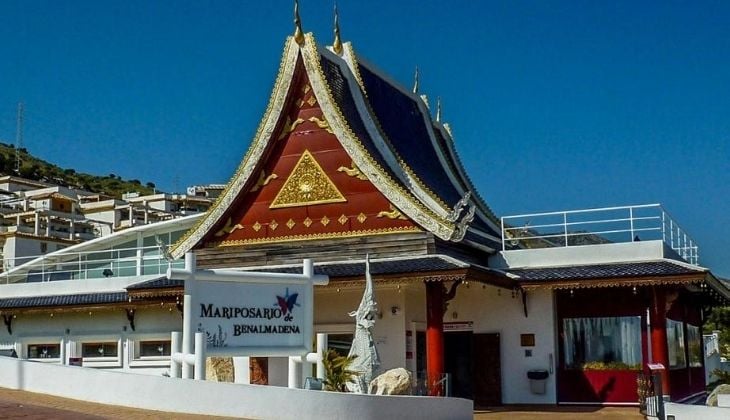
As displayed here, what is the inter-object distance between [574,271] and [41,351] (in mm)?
14947

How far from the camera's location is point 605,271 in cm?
2091

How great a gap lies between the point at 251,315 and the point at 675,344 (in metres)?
12.7

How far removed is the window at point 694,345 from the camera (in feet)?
87.6

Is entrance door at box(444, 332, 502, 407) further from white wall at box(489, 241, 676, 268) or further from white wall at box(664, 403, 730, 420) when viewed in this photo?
white wall at box(664, 403, 730, 420)

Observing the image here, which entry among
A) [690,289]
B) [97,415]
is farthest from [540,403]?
[97,415]

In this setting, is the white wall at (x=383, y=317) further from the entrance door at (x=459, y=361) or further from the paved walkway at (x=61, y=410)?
the paved walkway at (x=61, y=410)

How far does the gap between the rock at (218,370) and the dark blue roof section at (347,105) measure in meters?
5.70

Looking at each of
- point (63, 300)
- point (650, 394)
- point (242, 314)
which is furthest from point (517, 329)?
point (63, 300)

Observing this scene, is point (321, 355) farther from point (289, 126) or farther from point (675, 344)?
point (675, 344)

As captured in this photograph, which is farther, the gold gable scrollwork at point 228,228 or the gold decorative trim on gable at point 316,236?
the gold gable scrollwork at point 228,228

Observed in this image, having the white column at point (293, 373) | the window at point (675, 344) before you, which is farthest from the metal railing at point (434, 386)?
the window at point (675, 344)

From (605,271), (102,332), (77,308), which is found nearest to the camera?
(605,271)

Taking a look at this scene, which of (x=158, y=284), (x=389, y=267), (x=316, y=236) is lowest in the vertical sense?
(x=158, y=284)

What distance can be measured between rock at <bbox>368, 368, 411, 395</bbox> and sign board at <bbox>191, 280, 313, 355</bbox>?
4.66 ft
